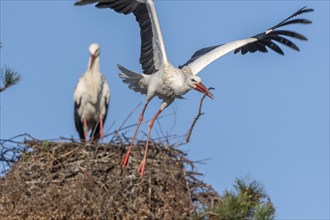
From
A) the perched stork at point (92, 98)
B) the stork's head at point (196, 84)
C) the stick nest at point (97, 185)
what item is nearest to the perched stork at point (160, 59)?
the stork's head at point (196, 84)

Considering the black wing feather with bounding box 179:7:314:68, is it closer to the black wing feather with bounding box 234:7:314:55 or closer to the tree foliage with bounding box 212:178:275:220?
the black wing feather with bounding box 234:7:314:55

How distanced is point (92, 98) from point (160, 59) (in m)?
3.30

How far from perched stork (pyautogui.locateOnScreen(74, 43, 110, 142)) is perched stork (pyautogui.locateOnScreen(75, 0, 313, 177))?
287 cm

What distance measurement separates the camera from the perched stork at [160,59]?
8992 mm

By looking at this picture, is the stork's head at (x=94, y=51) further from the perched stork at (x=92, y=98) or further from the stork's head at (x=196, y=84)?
the stork's head at (x=196, y=84)

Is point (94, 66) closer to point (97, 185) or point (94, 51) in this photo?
point (94, 51)

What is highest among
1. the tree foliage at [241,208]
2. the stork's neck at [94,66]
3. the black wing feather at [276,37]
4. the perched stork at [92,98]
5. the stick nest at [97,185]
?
the stork's neck at [94,66]

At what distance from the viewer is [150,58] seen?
375 inches

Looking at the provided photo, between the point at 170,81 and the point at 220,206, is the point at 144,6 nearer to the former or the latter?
the point at 170,81

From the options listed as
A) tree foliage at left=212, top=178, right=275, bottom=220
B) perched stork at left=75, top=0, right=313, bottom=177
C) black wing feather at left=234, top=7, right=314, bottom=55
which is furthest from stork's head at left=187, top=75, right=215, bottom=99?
tree foliage at left=212, top=178, right=275, bottom=220

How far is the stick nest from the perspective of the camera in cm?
977

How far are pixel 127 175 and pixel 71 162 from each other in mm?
584

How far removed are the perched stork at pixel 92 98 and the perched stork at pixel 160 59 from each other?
2874mm

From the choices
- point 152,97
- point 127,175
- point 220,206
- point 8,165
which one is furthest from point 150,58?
point 220,206
